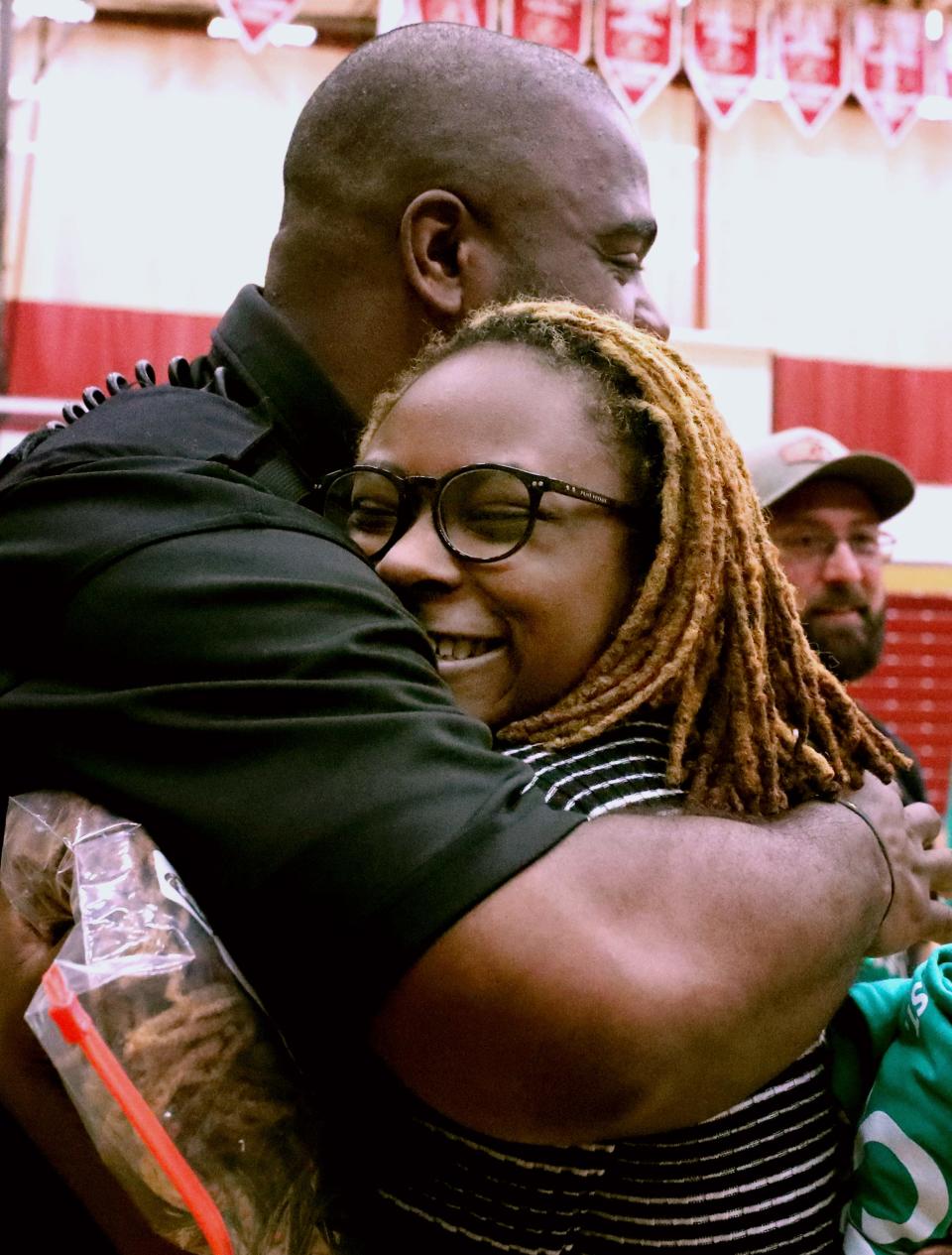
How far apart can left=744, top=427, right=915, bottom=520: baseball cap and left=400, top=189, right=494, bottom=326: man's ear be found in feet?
6.63

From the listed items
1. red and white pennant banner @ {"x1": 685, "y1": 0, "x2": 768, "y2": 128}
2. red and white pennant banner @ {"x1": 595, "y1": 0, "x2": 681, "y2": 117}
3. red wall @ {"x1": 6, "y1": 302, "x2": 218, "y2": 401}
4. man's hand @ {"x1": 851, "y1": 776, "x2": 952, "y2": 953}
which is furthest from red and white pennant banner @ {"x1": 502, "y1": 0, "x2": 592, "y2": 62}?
man's hand @ {"x1": 851, "y1": 776, "x2": 952, "y2": 953}

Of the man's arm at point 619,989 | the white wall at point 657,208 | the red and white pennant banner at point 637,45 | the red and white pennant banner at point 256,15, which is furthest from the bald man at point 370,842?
the white wall at point 657,208

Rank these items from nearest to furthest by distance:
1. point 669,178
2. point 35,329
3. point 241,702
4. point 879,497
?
point 241,702 → point 879,497 → point 35,329 → point 669,178

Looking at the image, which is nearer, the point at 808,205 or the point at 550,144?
the point at 550,144

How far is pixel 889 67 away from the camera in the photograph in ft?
24.5

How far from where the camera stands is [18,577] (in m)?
1.24

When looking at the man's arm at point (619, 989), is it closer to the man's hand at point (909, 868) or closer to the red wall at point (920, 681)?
the man's hand at point (909, 868)

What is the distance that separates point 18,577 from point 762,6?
7.47 metres

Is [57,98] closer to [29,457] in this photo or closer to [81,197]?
[81,197]

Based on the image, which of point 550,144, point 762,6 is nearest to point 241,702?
point 550,144

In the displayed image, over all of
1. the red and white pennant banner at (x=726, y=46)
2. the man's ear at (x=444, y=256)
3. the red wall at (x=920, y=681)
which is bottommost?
the red wall at (x=920, y=681)

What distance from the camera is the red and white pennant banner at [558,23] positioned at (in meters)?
7.02

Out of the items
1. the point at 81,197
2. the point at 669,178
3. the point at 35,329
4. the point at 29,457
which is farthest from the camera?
the point at 669,178

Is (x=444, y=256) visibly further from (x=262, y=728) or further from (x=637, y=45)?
(x=637, y=45)
